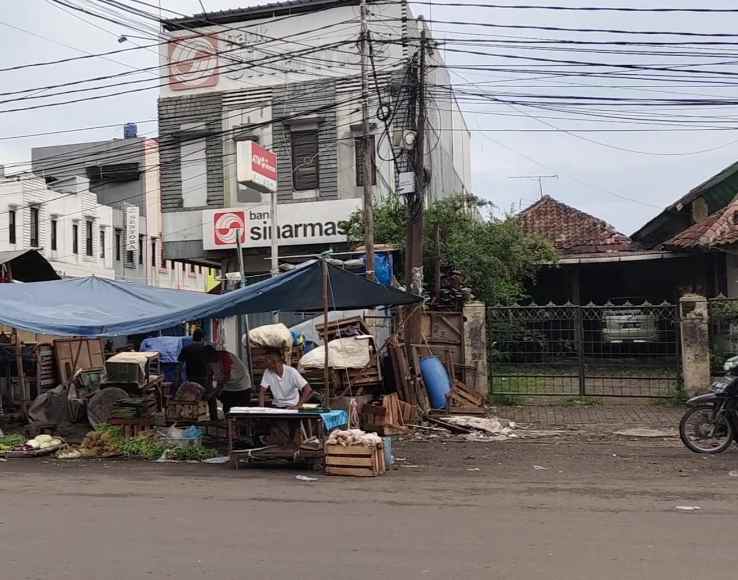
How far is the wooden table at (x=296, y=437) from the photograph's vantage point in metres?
9.73

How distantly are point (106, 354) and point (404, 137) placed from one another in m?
9.18

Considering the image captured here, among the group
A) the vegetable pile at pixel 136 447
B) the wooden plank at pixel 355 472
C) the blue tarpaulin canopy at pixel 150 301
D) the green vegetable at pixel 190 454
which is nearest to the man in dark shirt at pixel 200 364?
the blue tarpaulin canopy at pixel 150 301

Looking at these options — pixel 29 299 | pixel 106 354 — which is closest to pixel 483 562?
pixel 29 299

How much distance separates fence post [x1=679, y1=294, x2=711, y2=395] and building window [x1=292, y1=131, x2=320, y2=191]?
43.4 ft

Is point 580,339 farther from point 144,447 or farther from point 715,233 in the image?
point 144,447

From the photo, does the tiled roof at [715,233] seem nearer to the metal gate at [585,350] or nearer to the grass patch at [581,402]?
the metal gate at [585,350]

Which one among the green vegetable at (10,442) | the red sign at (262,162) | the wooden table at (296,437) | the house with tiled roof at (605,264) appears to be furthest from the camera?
the house with tiled roof at (605,264)

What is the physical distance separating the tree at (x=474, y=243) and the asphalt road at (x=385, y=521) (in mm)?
9696

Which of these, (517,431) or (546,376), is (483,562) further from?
(546,376)

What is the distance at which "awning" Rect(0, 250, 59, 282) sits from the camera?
69.0 feet

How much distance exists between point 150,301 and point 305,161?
12.9m

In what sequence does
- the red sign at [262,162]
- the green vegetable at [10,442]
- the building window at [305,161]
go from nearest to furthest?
the green vegetable at [10,442]
the red sign at [262,162]
the building window at [305,161]

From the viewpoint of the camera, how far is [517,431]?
13109 mm

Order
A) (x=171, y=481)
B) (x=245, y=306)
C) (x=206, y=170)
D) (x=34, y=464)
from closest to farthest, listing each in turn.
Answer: (x=171, y=481) < (x=34, y=464) < (x=245, y=306) < (x=206, y=170)
